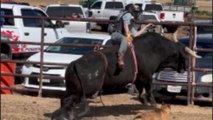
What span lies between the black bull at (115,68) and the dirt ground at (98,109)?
0.55 meters

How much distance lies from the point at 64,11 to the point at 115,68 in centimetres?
2175

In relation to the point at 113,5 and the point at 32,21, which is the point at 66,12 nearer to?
the point at 113,5

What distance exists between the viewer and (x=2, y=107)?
437 inches

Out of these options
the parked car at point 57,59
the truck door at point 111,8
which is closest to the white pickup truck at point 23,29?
the parked car at point 57,59

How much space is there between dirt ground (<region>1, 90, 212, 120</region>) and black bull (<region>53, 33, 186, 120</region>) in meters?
0.55

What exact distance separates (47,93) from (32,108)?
8.55 ft

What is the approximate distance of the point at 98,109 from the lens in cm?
1104

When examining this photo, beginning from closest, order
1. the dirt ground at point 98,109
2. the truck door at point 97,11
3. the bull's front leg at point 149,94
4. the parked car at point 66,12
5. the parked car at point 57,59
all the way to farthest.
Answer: the dirt ground at point 98,109 < the bull's front leg at point 149,94 < the parked car at point 57,59 < the parked car at point 66,12 < the truck door at point 97,11

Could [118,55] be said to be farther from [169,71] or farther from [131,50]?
[169,71]

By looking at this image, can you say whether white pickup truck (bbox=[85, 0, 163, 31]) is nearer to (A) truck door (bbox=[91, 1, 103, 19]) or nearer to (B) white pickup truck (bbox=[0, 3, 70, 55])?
(A) truck door (bbox=[91, 1, 103, 19])

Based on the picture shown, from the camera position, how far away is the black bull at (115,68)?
9391 mm

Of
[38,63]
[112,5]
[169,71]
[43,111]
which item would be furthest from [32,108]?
[112,5]

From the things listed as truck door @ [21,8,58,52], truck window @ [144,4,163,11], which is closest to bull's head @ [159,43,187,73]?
truck door @ [21,8,58,52]

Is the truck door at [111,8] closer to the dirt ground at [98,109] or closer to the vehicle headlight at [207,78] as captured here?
the dirt ground at [98,109]
